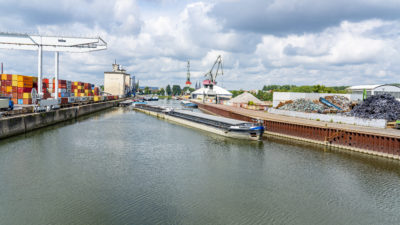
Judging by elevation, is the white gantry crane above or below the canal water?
above

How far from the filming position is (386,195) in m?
16.9

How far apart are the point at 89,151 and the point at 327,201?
21.9m

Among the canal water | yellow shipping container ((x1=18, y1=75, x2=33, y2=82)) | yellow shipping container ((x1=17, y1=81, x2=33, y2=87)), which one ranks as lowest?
the canal water

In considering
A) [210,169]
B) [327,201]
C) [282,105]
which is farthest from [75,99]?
[327,201]

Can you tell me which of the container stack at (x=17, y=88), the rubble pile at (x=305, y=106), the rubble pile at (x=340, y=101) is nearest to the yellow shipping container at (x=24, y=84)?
the container stack at (x=17, y=88)

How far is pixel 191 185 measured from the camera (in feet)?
57.5

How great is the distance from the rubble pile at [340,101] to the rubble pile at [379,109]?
776 cm

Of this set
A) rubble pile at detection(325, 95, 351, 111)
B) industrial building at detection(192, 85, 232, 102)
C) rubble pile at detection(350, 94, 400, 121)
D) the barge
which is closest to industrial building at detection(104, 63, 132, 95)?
industrial building at detection(192, 85, 232, 102)

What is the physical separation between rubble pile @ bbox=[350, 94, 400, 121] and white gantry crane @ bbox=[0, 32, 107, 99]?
4632 cm

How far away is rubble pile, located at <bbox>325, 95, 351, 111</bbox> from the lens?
163 feet

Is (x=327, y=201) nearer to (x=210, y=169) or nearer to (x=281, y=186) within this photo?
(x=281, y=186)

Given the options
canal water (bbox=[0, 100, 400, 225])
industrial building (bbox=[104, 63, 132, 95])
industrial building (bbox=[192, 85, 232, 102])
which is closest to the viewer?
canal water (bbox=[0, 100, 400, 225])

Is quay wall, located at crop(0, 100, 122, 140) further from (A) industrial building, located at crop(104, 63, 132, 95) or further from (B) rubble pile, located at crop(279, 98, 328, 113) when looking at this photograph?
(A) industrial building, located at crop(104, 63, 132, 95)

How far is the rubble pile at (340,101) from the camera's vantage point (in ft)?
163
